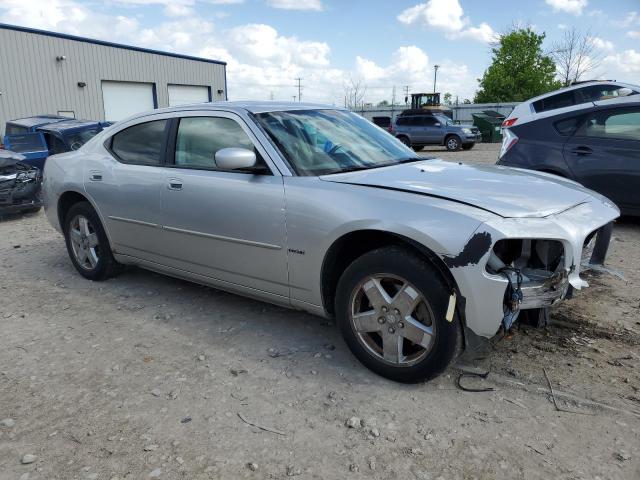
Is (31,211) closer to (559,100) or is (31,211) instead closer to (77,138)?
(77,138)

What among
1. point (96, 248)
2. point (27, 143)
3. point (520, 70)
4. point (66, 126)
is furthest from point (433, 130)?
point (520, 70)

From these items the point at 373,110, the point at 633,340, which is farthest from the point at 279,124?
the point at 373,110

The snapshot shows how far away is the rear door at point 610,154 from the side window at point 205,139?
14.9 feet

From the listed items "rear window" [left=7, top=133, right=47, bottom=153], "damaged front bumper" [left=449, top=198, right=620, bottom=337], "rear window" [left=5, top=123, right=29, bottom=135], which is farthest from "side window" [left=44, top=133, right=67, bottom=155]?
"damaged front bumper" [left=449, top=198, right=620, bottom=337]

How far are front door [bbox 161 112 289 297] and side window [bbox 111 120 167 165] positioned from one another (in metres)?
0.22

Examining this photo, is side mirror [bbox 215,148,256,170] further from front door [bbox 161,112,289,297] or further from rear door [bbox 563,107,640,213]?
rear door [bbox 563,107,640,213]

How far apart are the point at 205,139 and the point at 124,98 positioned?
2302 cm

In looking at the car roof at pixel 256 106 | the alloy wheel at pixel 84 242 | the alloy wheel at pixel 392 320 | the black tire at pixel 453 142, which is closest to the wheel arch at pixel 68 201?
the alloy wheel at pixel 84 242

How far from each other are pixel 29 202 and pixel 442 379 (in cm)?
797

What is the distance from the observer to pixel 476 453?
93.9 inches

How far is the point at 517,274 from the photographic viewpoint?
2.63 metres

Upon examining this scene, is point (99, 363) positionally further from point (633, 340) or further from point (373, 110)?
point (373, 110)

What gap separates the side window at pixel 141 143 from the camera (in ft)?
13.9

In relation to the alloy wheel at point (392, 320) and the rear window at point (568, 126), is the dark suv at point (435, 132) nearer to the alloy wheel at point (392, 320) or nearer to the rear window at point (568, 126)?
the rear window at point (568, 126)
